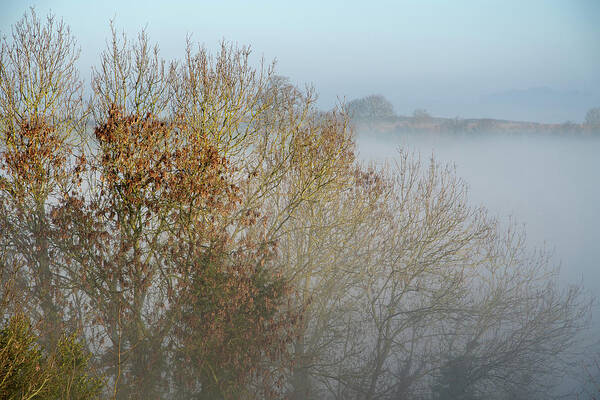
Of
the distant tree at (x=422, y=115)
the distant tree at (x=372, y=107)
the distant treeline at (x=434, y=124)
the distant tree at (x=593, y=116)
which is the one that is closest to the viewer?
the distant tree at (x=372, y=107)

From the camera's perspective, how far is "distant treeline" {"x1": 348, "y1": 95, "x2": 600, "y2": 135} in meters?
51.4

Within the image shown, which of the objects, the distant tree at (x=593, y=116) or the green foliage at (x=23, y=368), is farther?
the distant tree at (x=593, y=116)

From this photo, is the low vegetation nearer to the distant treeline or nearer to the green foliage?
the green foliage

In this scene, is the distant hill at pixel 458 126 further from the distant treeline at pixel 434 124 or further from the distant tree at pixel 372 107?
the distant tree at pixel 372 107

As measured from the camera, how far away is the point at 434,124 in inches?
3450

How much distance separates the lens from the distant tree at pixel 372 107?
158ft

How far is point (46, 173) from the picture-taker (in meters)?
13.0

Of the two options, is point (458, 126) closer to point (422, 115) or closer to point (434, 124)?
point (434, 124)

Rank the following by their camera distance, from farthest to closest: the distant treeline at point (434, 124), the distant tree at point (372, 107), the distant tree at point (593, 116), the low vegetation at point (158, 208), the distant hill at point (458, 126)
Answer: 1. the distant tree at point (593, 116)
2. the distant hill at point (458, 126)
3. the distant treeline at point (434, 124)
4. the distant tree at point (372, 107)
5. the low vegetation at point (158, 208)

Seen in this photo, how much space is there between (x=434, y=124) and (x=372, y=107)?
39279 millimetres

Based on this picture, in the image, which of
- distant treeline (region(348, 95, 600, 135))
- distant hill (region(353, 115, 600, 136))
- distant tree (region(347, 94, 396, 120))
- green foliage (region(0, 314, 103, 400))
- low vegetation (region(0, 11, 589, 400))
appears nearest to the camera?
green foliage (region(0, 314, 103, 400))

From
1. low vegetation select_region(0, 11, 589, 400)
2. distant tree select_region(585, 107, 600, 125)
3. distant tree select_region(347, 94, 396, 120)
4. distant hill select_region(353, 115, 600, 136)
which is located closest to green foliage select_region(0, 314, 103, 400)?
low vegetation select_region(0, 11, 589, 400)

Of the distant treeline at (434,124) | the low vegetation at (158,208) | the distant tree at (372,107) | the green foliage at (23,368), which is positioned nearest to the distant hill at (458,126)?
the distant treeline at (434,124)

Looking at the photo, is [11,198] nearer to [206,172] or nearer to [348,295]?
[206,172]
